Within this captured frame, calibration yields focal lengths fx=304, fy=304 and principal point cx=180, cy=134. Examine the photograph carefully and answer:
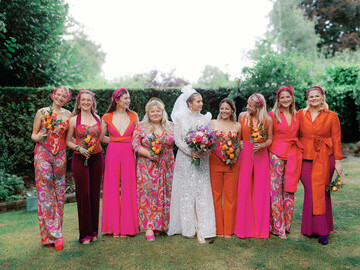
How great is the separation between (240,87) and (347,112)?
6.97m

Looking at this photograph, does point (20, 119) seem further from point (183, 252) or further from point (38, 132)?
point (183, 252)

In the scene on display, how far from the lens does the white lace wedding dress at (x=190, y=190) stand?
5066 millimetres

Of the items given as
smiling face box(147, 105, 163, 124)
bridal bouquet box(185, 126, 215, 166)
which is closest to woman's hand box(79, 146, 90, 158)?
smiling face box(147, 105, 163, 124)

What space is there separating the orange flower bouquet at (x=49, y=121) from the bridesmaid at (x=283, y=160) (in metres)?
3.51

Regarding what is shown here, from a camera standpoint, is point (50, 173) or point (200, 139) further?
point (50, 173)

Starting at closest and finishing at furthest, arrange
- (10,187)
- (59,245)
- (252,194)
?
(59,245) → (252,194) → (10,187)

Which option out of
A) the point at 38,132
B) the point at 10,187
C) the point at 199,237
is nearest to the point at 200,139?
the point at 199,237

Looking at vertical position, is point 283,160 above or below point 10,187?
above

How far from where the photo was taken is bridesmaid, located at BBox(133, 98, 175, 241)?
5.07m

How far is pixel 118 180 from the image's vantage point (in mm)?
5180

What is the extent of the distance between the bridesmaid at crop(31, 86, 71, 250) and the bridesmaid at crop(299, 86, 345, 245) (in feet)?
12.9

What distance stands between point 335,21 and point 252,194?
31745 millimetres

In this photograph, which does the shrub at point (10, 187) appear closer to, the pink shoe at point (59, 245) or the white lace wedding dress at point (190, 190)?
the pink shoe at point (59, 245)

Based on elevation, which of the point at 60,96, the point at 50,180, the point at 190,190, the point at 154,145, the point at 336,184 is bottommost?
the point at 190,190
